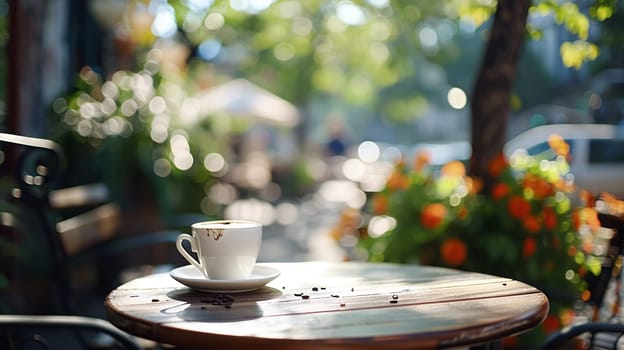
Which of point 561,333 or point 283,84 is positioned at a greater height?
point 283,84

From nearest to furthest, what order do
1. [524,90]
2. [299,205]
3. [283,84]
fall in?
[299,205] → [283,84] → [524,90]

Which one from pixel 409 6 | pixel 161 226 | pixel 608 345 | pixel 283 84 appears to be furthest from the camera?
pixel 283 84

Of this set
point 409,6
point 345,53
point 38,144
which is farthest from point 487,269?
point 345,53

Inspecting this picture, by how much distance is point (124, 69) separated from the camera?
9.63m

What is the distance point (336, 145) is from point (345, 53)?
4495 mm

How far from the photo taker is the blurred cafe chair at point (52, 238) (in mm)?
2557

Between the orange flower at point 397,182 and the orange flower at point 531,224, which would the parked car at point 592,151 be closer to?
the orange flower at point 397,182

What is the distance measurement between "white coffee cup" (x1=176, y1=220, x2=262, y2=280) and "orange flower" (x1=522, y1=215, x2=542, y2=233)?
2.47 meters

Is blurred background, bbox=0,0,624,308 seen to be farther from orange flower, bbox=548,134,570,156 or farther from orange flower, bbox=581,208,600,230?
orange flower, bbox=581,208,600,230

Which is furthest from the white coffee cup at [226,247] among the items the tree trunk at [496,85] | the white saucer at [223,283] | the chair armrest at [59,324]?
the tree trunk at [496,85]

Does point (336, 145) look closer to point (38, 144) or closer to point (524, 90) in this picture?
point (524, 90)

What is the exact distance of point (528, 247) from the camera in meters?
4.06

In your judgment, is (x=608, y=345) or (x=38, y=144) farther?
(x=608, y=345)

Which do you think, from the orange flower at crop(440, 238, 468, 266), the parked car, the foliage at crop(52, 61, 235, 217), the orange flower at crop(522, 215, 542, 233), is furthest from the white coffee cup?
the parked car
